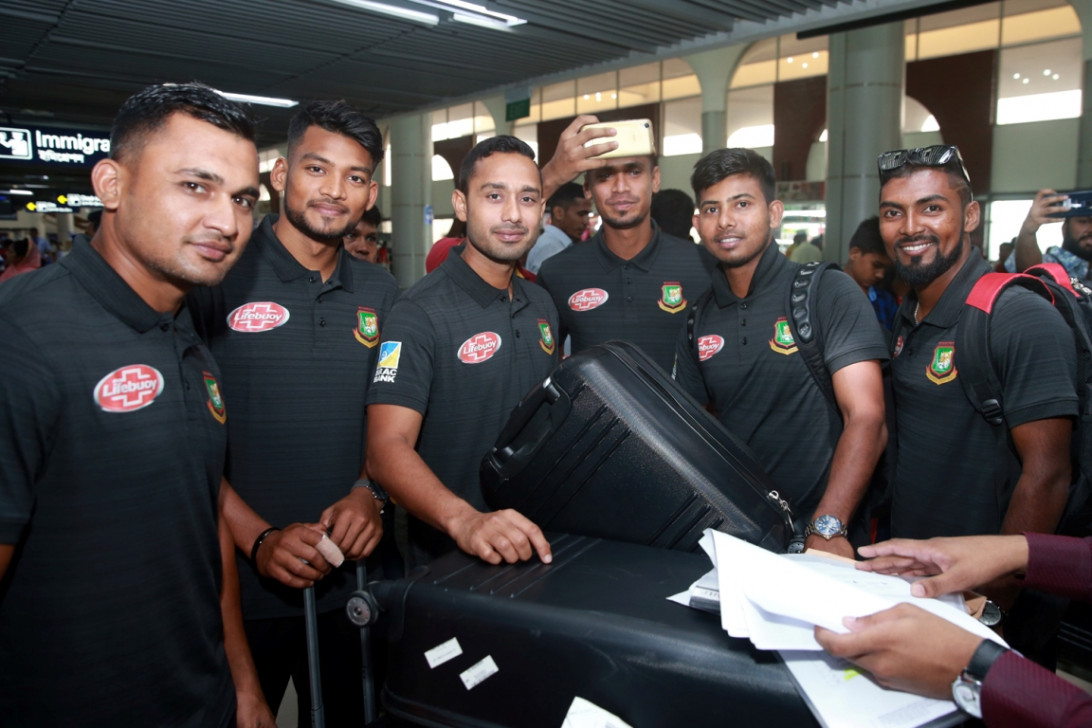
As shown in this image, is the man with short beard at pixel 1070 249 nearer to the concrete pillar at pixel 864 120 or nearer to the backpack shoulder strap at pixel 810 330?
the backpack shoulder strap at pixel 810 330

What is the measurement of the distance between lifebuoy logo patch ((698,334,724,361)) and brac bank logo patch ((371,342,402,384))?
89 cm

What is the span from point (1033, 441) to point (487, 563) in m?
1.35

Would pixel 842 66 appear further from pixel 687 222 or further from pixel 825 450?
pixel 825 450

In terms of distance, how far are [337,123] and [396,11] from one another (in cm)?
530

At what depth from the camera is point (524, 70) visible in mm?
8906

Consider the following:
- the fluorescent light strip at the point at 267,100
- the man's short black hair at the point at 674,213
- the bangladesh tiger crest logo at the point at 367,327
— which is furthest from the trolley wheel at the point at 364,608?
the fluorescent light strip at the point at 267,100

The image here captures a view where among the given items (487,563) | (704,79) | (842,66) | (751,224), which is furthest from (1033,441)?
(704,79)

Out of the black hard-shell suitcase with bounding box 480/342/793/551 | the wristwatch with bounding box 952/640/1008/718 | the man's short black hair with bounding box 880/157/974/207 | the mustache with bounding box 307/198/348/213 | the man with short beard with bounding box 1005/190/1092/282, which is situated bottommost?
the wristwatch with bounding box 952/640/1008/718

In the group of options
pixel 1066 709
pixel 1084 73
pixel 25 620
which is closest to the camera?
pixel 1066 709

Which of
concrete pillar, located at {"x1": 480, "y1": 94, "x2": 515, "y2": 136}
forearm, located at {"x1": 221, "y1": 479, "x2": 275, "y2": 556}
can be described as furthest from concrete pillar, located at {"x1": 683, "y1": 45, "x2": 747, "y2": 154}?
forearm, located at {"x1": 221, "y1": 479, "x2": 275, "y2": 556}

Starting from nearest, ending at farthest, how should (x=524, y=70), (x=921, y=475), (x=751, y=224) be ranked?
(x=921, y=475) < (x=751, y=224) < (x=524, y=70)

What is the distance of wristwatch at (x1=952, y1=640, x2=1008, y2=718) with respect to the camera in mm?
889

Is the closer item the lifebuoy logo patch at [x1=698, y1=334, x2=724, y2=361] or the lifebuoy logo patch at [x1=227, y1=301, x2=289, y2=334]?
the lifebuoy logo patch at [x1=227, y1=301, x2=289, y2=334]

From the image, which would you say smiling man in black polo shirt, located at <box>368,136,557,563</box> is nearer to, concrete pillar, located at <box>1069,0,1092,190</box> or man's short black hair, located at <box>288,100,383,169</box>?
man's short black hair, located at <box>288,100,383,169</box>
